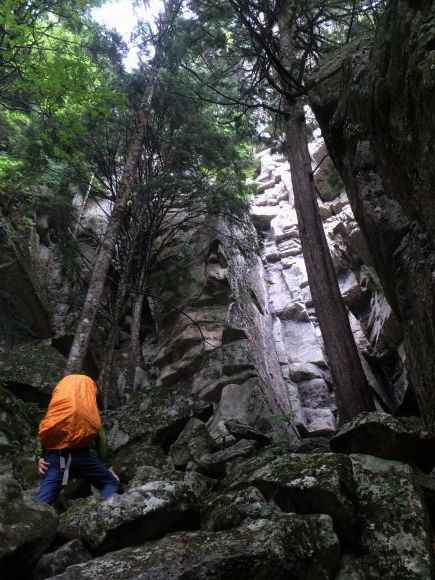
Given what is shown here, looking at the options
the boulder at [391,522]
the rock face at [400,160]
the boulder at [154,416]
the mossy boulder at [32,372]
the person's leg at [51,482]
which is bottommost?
the boulder at [391,522]

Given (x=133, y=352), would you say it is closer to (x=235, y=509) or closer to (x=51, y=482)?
(x=51, y=482)

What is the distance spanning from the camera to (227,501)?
4.12m

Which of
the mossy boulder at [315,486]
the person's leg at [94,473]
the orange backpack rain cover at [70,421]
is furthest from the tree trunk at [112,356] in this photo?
the mossy boulder at [315,486]

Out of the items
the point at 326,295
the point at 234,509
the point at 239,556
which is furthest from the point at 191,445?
the point at 239,556

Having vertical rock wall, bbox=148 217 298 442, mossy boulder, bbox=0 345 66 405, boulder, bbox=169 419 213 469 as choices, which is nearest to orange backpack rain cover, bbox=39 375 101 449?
boulder, bbox=169 419 213 469

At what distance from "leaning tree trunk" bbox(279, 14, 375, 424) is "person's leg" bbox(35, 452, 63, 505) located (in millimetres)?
4380

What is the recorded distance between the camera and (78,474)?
5141 millimetres

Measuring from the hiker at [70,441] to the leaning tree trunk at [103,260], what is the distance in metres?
2.78

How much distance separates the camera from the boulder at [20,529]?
10.4 ft

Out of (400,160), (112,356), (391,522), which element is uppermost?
(400,160)

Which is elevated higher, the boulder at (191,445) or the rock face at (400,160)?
the rock face at (400,160)

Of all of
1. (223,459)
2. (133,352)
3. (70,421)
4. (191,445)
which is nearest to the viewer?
(70,421)

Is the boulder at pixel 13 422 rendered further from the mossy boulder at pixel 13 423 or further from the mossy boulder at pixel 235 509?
the mossy boulder at pixel 235 509

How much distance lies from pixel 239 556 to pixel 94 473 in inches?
104
